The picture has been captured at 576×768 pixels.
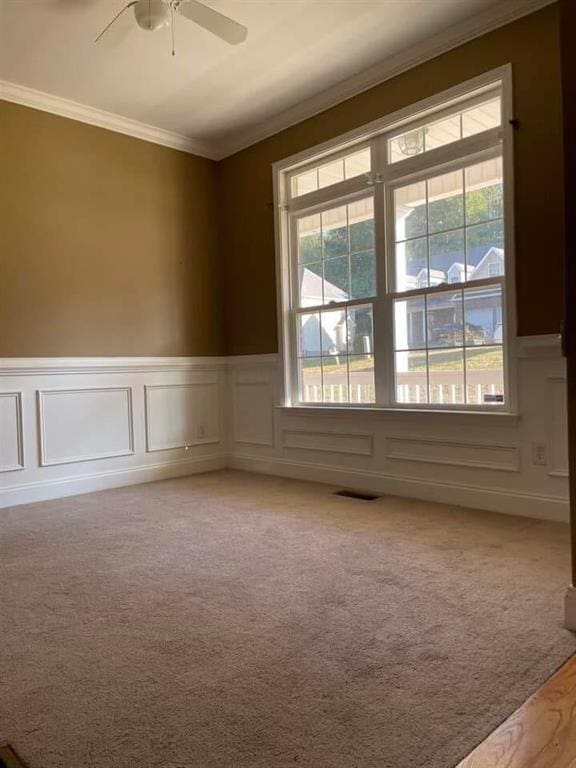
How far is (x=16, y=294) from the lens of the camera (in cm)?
379

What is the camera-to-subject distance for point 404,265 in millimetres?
3697

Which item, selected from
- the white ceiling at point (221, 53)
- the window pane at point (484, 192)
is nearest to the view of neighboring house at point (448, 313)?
the window pane at point (484, 192)

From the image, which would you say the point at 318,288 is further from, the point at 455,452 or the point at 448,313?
the point at 455,452

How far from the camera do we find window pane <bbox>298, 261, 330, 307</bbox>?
14.0 ft

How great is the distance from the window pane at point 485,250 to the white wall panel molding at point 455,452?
105 centimetres

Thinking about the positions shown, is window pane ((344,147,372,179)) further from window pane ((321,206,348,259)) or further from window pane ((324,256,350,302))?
window pane ((324,256,350,302))

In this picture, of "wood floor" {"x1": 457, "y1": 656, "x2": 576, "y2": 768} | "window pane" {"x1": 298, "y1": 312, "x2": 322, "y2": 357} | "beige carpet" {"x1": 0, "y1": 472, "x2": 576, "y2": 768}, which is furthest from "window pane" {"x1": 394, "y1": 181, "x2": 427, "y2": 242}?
"wood floor" {"x1": 457, "y1": 656, "x2": 576, "y2": 768}

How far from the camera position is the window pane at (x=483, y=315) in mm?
3236

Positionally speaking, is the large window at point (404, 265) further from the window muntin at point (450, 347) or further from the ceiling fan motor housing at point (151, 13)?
the ceiling fan motor housing at point (151, 13)

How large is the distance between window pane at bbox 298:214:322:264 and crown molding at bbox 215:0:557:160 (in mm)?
784

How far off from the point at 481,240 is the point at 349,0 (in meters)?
1.54

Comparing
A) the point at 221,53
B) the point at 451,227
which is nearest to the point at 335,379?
the point at 451,227

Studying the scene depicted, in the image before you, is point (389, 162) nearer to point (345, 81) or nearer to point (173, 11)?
point (345, 81)

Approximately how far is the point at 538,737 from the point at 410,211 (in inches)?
124
